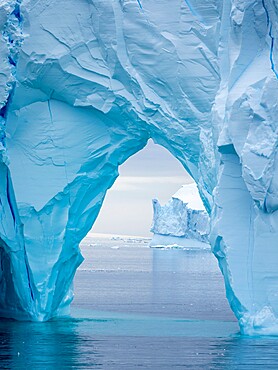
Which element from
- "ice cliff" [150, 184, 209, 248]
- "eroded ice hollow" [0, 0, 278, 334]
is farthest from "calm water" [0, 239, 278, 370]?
"ice cliff" [150, 184, 209, 248]

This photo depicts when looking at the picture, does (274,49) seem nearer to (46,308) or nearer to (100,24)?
(100,24)

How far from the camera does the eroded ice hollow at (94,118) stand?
17422 mm

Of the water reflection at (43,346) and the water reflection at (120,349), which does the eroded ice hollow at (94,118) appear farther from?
the water reflection at (120,349)

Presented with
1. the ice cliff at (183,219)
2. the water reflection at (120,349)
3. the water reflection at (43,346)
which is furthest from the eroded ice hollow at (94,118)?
the ice cliff at (183,219)

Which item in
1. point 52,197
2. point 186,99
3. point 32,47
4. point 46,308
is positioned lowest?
point 46,308

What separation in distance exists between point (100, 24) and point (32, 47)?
1.28 m

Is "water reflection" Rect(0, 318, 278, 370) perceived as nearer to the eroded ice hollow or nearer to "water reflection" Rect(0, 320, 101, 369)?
"water reflection" Rect(0, 320, 101, 369)

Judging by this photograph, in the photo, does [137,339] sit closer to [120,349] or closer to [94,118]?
[120,349]

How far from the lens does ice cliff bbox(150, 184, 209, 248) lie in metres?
53.4

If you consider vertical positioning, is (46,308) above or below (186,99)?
below

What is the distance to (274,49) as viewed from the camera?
54.4 ft

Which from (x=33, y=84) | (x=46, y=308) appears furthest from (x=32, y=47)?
(x=46, y=308)

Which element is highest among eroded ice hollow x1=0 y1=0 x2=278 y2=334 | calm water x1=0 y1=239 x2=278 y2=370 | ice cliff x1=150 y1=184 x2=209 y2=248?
eroded ice hollow x1=0 y1=0 x2=278 y2=334

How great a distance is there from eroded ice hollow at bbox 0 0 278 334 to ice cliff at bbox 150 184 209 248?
3230cm
